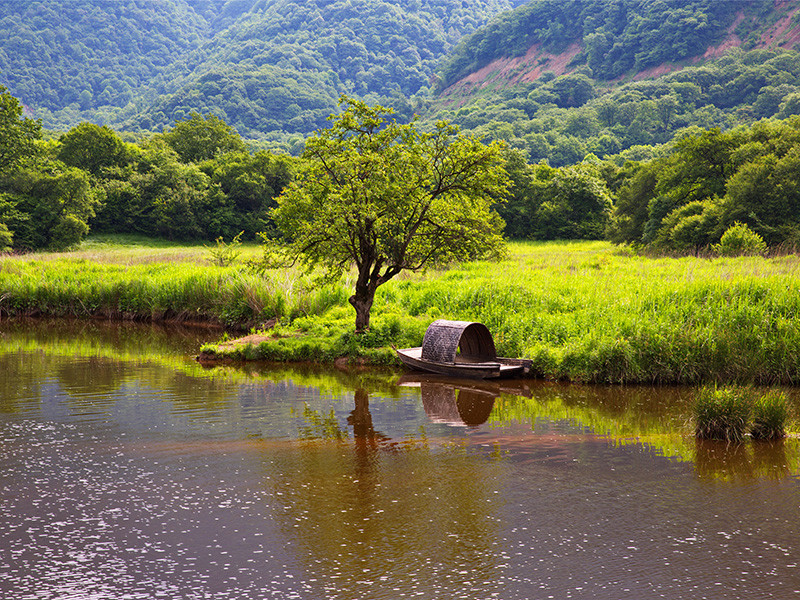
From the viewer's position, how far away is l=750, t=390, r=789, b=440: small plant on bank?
11.9 m

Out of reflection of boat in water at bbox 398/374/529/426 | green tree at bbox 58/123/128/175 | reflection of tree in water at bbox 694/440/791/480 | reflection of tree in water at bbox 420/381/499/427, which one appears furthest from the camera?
green tree at bbox 58/123/128/175

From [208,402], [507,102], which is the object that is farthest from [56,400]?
[507,102]

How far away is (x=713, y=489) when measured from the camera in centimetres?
965

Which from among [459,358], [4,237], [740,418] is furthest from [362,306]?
[4,237]

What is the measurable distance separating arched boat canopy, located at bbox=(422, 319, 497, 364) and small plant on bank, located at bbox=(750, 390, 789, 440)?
6558 millimetres

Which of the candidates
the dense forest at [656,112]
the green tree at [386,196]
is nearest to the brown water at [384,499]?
the green tree at [386,196]

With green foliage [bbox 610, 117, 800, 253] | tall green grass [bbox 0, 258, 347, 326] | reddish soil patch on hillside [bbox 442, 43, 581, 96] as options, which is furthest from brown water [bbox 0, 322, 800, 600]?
reddish soil patch on hillside [bbox 442, 43, 581, 96]

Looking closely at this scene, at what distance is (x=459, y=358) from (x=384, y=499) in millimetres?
9267

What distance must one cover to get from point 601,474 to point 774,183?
31.9 meters

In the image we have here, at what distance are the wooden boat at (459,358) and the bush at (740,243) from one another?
19.0 meters

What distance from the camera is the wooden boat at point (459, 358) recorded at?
55.1ft

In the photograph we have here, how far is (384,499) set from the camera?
919cm

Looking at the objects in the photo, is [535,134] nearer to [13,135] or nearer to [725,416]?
[13,135]

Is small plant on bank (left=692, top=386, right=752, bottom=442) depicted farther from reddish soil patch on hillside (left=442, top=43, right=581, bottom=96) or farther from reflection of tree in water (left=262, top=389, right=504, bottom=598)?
reddish soil patch on hillside (left=442, top=43, right=581, bottom=96)
